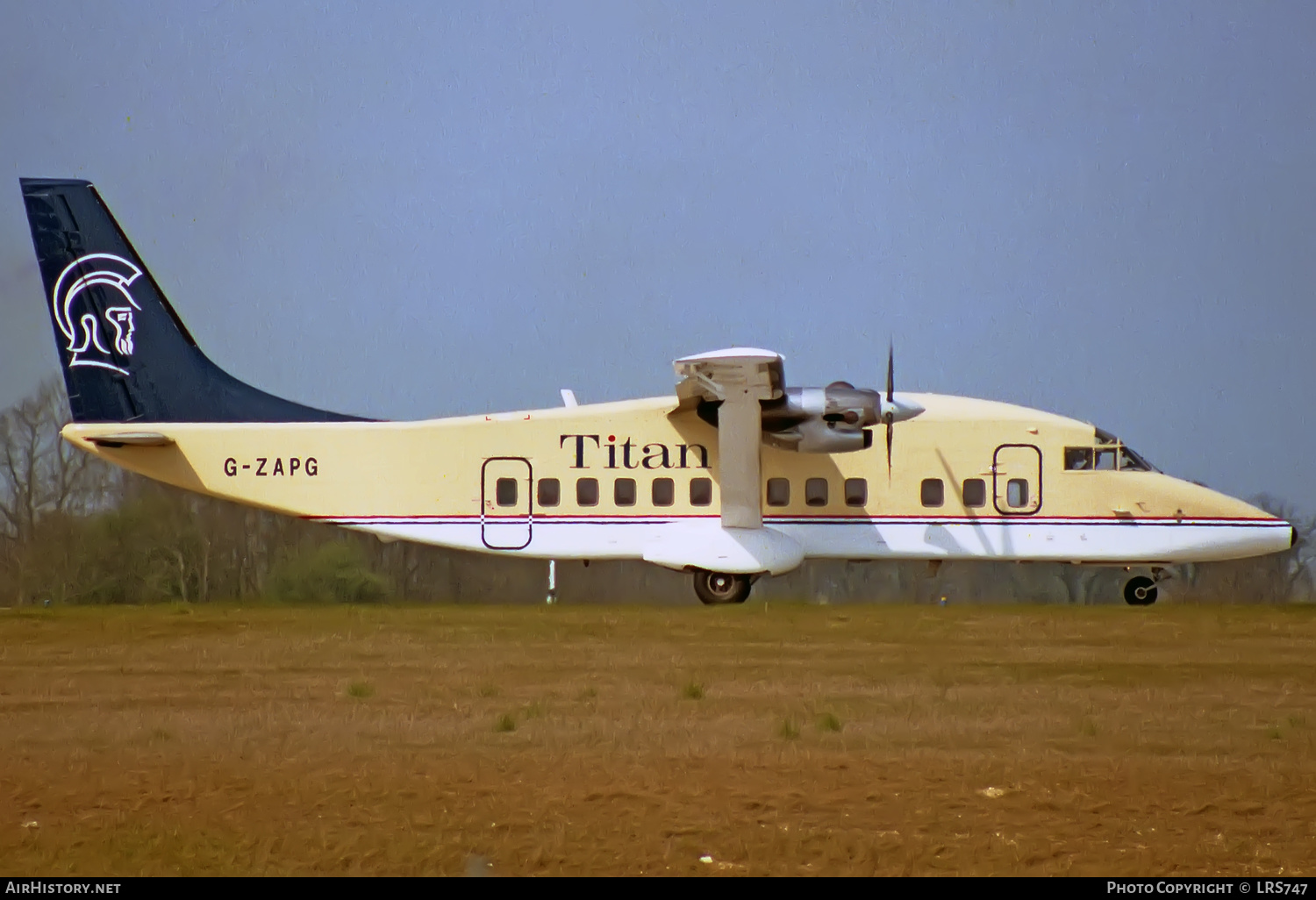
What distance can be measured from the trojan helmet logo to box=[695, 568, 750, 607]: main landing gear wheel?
10.2 m

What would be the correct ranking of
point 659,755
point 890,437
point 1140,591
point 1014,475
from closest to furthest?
point 659,755 → point 890,437 → point 1014,475 → point 1140,591

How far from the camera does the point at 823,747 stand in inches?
471

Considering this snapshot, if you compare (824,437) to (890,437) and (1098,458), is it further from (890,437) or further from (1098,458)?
(1098,458)

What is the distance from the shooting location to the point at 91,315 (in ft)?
84.2

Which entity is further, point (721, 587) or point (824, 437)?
point (721, 587)

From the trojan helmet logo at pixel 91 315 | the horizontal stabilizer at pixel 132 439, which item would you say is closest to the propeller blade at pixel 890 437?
the horizontal stabilizer at pixel 132 439

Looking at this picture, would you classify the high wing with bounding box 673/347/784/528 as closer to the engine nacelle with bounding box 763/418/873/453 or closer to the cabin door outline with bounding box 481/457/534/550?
the engine nacelle with bounding box 763/418/873/453

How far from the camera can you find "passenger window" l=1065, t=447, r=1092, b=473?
24766 millimetres

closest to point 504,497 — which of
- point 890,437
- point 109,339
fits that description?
point 890,437

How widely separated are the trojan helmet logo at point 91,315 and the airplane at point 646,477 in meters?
0.03

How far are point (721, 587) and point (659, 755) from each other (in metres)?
12.9

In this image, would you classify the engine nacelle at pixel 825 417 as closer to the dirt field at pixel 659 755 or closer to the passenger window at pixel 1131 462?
the passenger window at pixel 1131 462

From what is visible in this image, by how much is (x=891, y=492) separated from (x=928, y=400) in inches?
70.6

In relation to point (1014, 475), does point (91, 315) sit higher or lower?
higher
